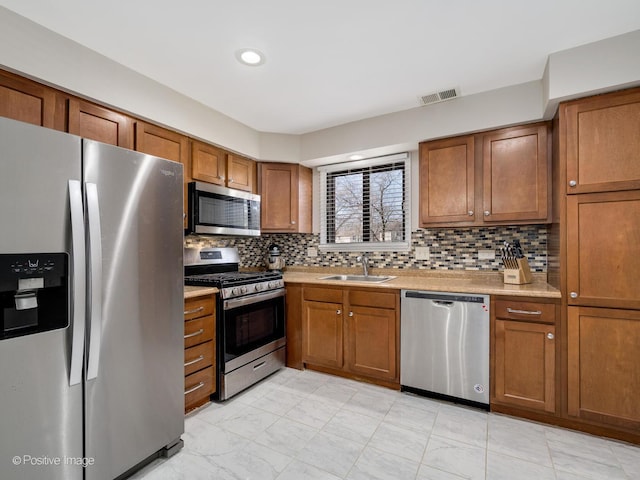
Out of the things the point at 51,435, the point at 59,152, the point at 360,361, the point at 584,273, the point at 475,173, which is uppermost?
the point at 475,173

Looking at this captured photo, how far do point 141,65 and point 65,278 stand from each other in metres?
1.60

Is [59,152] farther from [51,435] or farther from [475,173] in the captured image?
[475,173]

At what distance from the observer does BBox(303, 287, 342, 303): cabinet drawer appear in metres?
2.92

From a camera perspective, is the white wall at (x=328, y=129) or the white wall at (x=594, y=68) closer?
the white wall at (x=328, y=129)

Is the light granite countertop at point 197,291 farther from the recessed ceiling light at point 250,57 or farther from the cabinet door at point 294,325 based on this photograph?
the recessed ceiling light at point 250,57

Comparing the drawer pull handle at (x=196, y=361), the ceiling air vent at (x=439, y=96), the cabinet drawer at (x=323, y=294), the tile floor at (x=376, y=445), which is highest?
the ceiling air vent at (x=439, y=96)

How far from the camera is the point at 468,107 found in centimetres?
265

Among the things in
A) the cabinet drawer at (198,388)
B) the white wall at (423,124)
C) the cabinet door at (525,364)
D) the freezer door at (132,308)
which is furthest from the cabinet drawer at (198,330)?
the cabinet door at (525,364)

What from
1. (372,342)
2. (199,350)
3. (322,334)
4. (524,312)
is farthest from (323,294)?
(524,312)

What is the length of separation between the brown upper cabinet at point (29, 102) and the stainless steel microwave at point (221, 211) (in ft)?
3.24

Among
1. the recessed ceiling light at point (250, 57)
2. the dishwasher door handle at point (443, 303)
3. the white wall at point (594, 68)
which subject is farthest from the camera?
the dishwasher door handle at point (443, 303)

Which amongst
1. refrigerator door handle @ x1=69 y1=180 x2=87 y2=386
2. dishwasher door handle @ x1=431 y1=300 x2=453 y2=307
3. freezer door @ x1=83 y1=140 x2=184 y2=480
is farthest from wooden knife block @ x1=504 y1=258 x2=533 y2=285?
refrigerator door handle @ x1=69 y1=180 x2=87 y2=386

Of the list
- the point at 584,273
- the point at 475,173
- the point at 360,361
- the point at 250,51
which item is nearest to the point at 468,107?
the point at 475,173

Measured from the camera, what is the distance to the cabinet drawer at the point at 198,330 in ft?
7.36
